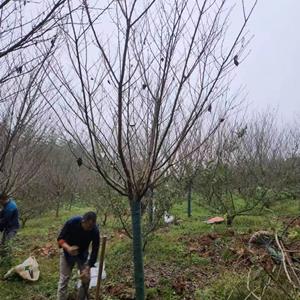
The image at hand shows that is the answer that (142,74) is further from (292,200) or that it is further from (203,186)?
(292,200)

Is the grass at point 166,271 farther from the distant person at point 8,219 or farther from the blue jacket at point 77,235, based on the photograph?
the blue jacket at point 77,235

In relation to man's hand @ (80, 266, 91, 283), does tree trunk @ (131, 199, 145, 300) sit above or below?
above

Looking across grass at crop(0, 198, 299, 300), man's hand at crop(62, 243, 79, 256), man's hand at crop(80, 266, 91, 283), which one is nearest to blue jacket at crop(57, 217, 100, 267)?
man's hand at crop(62, 243, 79, 256)

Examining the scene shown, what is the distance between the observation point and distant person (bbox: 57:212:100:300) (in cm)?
487

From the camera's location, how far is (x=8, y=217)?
24.6 ft

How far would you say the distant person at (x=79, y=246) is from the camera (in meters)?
4.87

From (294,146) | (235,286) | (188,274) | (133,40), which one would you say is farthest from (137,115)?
(294,146)

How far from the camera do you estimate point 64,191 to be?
17.2m

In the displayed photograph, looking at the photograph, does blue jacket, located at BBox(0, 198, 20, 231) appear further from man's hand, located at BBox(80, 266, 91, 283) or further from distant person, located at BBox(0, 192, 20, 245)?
man's hand, located at BBox(80, 266, 91, 283)

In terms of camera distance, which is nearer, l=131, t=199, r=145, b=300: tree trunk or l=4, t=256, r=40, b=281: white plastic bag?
l=131, t=199, r=145, b=300: tree trunk

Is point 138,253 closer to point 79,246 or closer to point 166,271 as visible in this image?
point 79,246

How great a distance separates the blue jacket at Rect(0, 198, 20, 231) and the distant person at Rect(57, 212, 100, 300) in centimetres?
270

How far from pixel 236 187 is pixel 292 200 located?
633 cm

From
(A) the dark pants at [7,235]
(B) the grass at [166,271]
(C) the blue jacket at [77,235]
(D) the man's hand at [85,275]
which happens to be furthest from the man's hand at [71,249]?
(A) the dark pants at [7,235]
